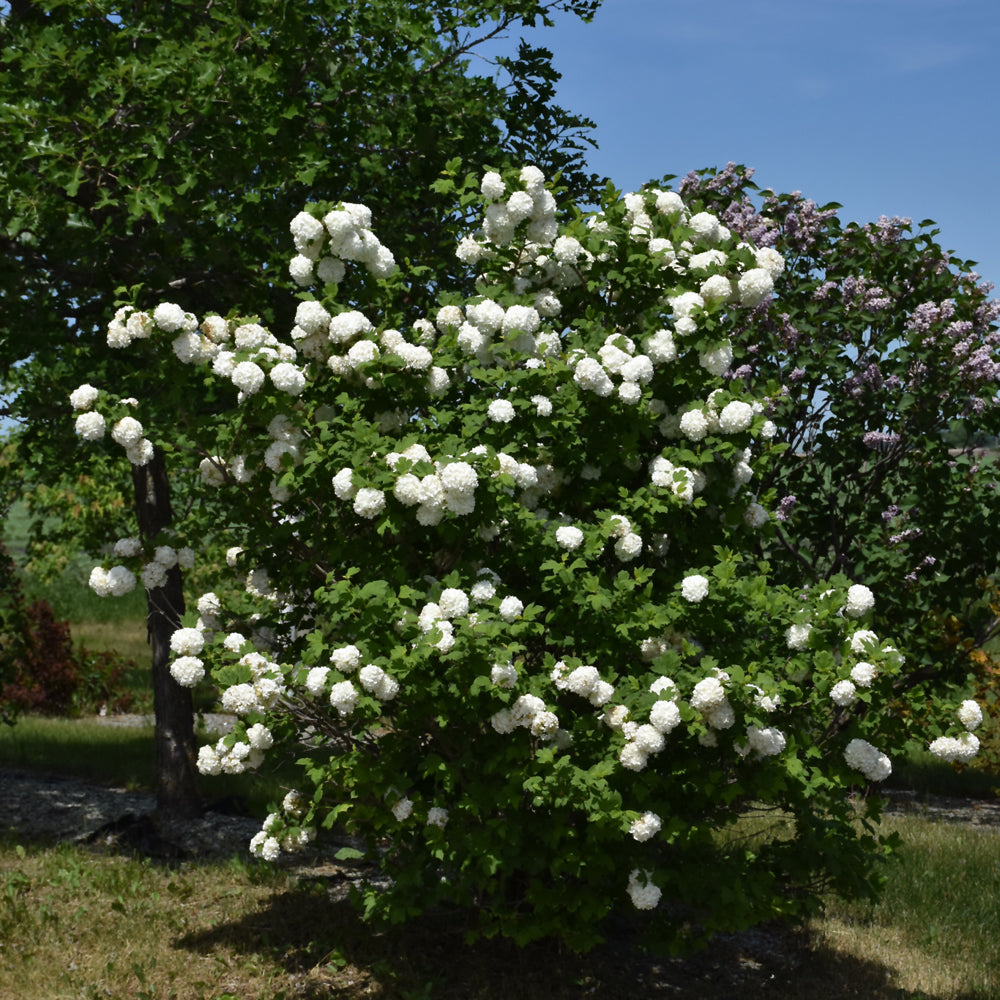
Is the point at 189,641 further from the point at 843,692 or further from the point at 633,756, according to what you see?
the point at 843,692

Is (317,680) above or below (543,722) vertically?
above

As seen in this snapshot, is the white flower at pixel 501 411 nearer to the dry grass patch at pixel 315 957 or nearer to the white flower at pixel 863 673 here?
the white flower at pixel 863 673

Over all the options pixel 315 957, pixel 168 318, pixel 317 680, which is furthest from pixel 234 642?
pixel 315 957

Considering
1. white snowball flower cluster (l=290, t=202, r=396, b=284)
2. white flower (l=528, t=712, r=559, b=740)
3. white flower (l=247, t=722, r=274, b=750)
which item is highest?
white snowball flower cluster (l=290, t=202, r=396, b=284)

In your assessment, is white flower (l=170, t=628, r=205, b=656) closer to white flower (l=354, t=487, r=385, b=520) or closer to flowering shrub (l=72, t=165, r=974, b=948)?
flowering shrub (l=72, t=165, r=974, b=948)

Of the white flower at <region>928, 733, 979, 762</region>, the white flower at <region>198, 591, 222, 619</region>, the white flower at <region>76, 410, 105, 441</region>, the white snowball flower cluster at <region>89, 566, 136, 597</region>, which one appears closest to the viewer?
the white flower at <region>928, 733, 979, 762</region>

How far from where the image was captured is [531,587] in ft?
18.3

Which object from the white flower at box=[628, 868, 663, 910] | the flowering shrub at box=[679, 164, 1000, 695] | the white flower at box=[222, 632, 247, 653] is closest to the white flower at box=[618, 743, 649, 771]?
the white flower at box=[628, 868, 663, 910]

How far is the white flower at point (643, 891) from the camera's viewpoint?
4966 millimetres

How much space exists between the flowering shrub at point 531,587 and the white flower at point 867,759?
0.01 metres

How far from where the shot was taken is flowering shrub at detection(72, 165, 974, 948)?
15.9ft

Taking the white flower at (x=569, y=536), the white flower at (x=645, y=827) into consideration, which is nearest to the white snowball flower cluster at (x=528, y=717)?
the white flower at (x=645, y=827)

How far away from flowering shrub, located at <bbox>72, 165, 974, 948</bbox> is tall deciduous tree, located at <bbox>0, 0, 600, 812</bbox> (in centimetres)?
145

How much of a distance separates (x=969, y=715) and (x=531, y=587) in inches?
86.0
